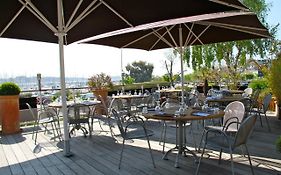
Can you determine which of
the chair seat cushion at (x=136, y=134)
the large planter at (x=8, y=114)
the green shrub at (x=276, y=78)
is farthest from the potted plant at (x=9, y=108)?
the green shrub at (x=276, y=78)

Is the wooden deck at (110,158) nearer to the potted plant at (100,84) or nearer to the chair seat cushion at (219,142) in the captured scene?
the chair seat cushion at (219,142)

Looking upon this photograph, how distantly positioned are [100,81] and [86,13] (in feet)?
17.6

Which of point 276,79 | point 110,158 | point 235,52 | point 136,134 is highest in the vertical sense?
point 235,52

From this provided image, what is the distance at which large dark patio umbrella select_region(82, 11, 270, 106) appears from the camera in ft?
17.5

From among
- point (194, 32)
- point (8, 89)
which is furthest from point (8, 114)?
point (194, 32)

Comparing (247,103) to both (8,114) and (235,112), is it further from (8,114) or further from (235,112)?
(8,114)

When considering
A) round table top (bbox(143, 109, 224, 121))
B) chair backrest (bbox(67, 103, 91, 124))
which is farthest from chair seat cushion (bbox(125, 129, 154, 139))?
chair backrest (bbox(67, 103, 91, 124))

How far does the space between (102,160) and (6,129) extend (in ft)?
12.5

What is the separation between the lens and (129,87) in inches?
517

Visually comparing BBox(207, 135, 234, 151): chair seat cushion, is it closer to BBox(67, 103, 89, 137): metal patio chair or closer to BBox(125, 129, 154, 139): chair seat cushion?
BBox(125, 129, 154, 139): chair seat cushion

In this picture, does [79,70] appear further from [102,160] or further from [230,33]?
[102,160]

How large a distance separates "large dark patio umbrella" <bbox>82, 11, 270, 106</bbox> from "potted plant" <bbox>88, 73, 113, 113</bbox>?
2400 millimetres

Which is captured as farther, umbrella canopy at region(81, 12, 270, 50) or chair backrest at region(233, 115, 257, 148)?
umbrella canopy at region(81, 12, 270, 50)

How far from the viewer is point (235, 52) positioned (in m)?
13.2
